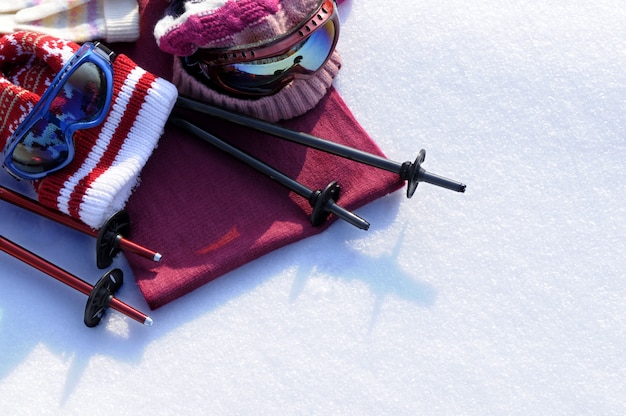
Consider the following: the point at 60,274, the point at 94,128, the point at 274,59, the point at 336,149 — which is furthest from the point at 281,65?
the point at 60,274

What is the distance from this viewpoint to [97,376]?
2.59ft

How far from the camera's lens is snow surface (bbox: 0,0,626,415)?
79 centimetres

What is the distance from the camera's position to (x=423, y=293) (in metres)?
0.84

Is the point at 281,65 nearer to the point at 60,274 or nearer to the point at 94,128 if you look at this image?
the point at 94,128

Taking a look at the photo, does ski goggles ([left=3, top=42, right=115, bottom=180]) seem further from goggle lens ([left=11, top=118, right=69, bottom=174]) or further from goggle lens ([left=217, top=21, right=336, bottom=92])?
goggle lens ([left=217, top=21, right=336, bottom=92])

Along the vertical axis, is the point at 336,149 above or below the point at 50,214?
above

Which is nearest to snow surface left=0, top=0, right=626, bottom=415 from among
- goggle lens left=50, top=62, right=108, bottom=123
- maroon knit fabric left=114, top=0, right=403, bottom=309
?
maroon knit fabric left=114, top=0, right=403, bottom=309

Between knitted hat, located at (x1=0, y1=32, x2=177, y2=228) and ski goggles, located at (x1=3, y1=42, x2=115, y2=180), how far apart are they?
0.06 feet

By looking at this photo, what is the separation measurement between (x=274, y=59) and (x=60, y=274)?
0.36 meters

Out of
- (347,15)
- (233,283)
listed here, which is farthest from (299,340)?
(347,15)

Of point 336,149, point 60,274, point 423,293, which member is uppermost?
point 336,149

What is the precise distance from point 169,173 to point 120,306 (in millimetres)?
190

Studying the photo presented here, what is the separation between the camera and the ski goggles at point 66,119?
31.1 inches

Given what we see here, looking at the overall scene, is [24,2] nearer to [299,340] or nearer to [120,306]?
[120,306]
